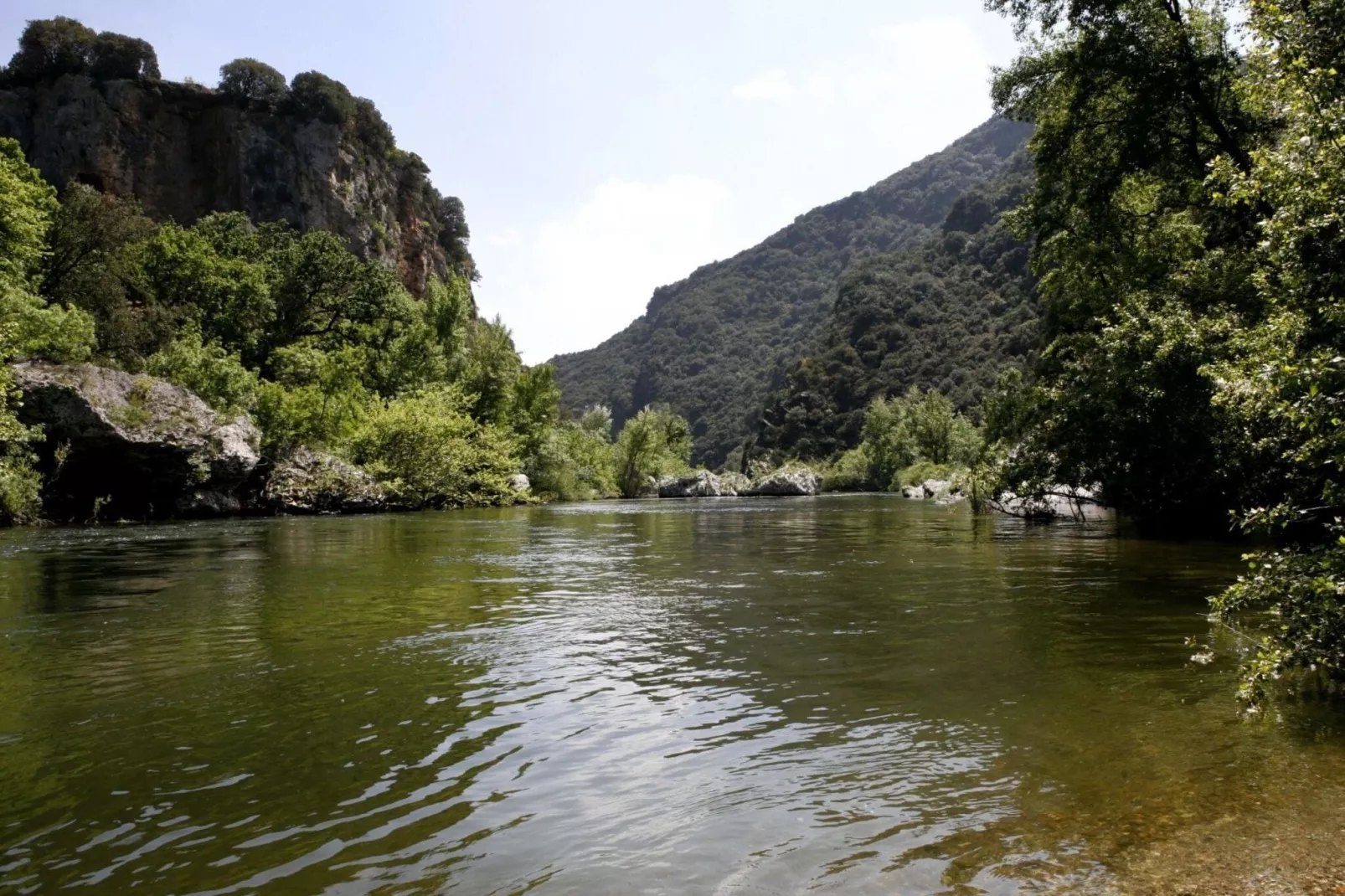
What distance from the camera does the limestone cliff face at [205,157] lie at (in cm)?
7169

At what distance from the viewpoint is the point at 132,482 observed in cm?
3070

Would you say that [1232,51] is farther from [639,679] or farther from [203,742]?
[203,742]

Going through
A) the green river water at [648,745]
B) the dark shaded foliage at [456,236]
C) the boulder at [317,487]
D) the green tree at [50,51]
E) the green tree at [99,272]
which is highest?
the green tree at [50,51]

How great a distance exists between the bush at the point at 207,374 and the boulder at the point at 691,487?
52.0m

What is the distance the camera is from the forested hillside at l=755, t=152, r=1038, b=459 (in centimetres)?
12050

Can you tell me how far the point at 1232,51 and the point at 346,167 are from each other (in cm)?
8347

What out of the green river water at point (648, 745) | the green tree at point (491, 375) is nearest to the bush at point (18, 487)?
the green river water at point (648, 745)

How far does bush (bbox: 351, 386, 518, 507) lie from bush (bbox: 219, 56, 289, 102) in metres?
52.4

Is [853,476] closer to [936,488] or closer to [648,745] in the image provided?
[936,488]

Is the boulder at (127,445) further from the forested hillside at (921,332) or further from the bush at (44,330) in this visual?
the forested hillside at (921,332)

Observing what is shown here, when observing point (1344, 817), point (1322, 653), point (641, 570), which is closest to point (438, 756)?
point (1344, 817)

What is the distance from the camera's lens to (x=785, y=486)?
9381cm


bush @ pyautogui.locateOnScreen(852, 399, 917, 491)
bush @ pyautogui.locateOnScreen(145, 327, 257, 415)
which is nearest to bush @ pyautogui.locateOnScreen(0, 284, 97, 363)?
bush @ pyautogui.locateOnScreen(145, 327, 257, 415)

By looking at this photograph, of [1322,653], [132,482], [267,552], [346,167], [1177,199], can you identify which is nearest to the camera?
[1322,653]
